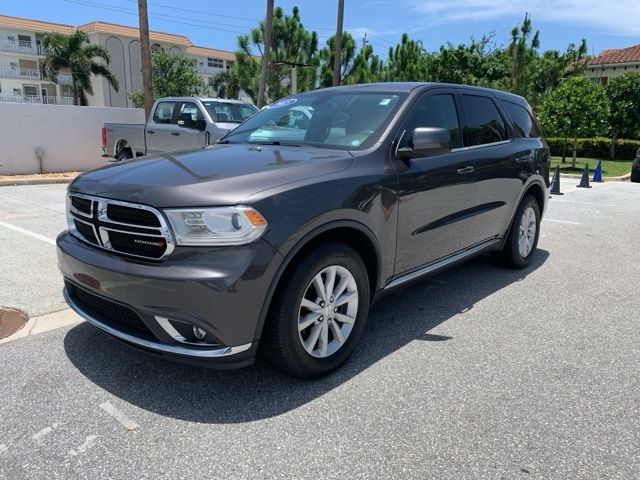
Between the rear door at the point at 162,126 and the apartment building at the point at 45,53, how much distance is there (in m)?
47.5

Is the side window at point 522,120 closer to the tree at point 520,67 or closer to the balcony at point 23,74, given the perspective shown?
the tree at point 520,67

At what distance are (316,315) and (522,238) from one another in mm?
3396

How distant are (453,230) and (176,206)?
240 centimetres

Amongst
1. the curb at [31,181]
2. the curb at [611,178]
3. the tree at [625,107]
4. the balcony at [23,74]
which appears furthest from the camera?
the balcony at [23,74]

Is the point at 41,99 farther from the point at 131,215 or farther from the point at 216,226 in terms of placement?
the point at 216,226

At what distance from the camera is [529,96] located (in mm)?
26797

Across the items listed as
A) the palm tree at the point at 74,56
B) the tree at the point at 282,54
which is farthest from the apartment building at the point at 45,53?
the tree at the point at 282,54

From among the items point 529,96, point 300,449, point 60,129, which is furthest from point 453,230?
point 529,96

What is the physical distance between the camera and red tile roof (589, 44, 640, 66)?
45.7 meters

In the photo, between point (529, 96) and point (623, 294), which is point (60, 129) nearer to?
point (623, 294)

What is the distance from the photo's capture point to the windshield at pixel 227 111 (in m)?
10.6

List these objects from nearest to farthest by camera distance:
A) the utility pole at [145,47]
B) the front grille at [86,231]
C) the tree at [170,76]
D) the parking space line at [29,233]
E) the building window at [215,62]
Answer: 1. the front grille at [86,231]
2. the parking space line at [29,233]
3. the utility pole at [145,47]
4. the tree at [170,76]
5. the building window at [215,62]

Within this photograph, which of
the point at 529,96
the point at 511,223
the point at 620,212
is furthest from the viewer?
the point at 529,96

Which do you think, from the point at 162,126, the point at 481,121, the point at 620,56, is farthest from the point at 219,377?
the point at 620,56
